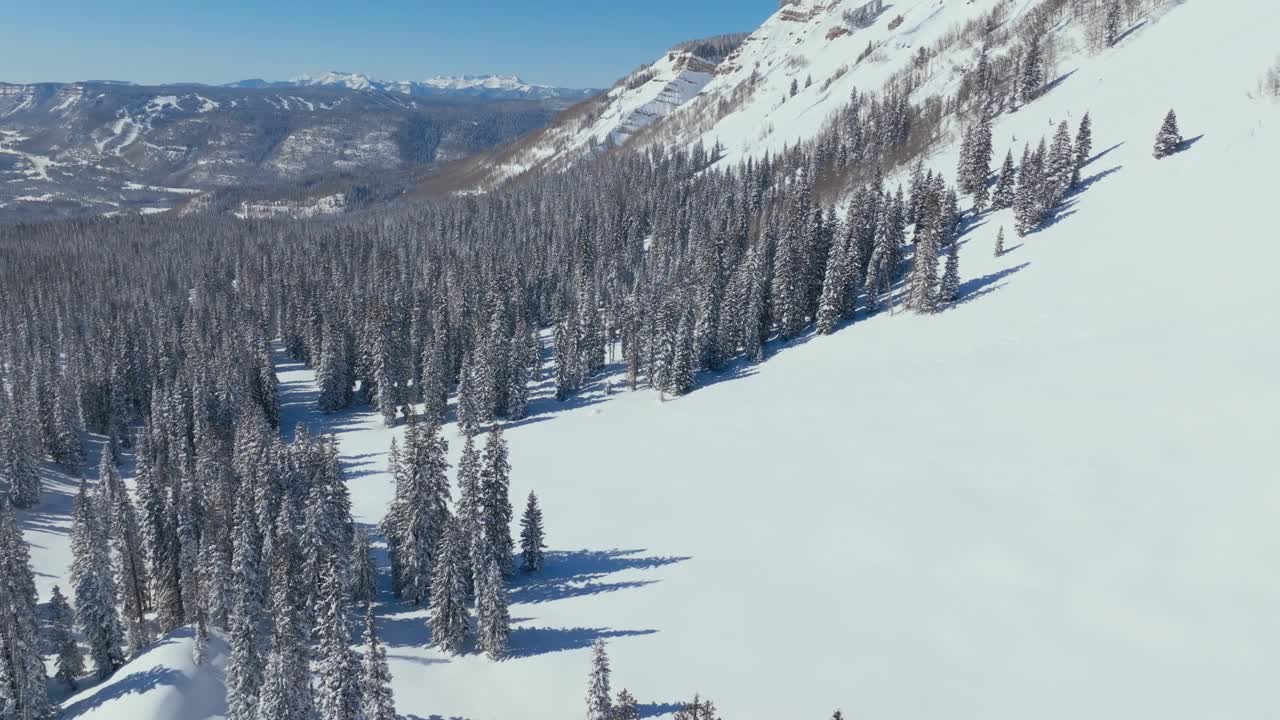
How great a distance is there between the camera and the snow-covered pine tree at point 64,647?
41.9 metres

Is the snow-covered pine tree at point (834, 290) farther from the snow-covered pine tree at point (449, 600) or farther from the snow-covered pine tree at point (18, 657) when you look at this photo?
the snow-covered pine tree at point (18, 657)

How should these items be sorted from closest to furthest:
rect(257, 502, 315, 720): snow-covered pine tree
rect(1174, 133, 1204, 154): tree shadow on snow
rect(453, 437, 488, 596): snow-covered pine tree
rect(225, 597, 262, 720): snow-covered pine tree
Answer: rect(257, 502, 315, 720): snow-covered pine tree → rect(225, 597, 262, 720): snow-covered pine tree → rect(453, 437, 488, 596): snow-covered pine tree → rect(1174, 133, 1204, 154): tree shadow on snow

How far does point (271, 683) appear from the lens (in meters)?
30.3

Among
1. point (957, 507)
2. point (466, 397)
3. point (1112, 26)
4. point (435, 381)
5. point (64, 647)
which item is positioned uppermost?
point (1112, 26)

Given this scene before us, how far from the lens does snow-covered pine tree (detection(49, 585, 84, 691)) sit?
41.9 m

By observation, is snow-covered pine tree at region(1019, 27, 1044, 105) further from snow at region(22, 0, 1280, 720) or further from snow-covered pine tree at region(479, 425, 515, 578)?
snow-covered pine tree at region(479, 425, 515, 578)

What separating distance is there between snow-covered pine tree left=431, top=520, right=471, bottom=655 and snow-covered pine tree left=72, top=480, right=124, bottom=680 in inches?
837

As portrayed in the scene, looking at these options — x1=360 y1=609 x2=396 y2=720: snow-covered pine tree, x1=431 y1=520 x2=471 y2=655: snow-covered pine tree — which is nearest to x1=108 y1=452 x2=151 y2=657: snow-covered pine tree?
x1=431 y1=520 x2=471 y2=655: snow-covered pine tree

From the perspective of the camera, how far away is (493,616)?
128 feet

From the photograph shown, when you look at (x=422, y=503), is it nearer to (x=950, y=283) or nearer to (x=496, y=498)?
(x=496, y=498)

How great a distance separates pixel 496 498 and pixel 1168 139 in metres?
97.3

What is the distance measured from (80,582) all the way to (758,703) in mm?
41576

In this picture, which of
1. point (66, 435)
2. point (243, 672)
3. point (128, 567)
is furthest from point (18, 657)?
point (66, 435)

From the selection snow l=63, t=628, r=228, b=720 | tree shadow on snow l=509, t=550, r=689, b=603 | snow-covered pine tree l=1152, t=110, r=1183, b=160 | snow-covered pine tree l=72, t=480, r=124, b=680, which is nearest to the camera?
snow l=63, t=628, r=228, b=720
